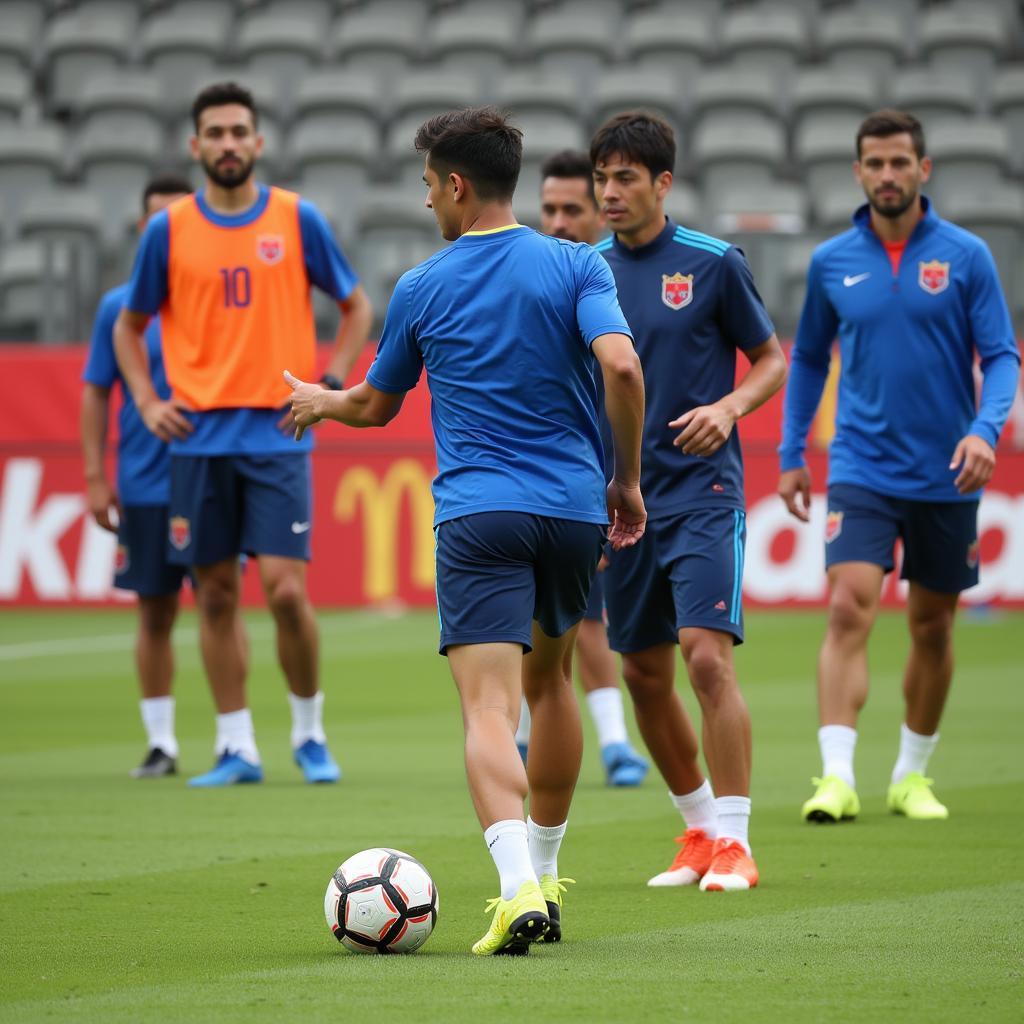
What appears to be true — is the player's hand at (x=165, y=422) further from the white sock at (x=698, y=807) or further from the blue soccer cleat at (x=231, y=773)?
the white sock at (x=698, y=807)

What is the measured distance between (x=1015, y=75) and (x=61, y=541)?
1304 centimetres

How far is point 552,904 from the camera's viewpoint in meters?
5.08

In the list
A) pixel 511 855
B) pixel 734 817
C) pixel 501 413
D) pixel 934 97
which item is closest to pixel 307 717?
pixel 734 817

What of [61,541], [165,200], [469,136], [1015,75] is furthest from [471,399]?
[1015,75]

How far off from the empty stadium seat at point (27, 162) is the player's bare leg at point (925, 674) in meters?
16.6

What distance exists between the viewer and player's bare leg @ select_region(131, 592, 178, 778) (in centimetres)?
905

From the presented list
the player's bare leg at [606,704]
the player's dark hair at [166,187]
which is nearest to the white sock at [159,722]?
the player's bare leg at [606,704]

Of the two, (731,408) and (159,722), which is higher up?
(731,408)

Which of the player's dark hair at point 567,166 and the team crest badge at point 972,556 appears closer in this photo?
the team crest badge at point 972,556

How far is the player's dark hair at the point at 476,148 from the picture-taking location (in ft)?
16.2

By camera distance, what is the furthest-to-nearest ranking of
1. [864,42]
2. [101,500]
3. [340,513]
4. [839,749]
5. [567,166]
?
[864,42] < [340,513] < [101,500] < [567,166] < [839,749]

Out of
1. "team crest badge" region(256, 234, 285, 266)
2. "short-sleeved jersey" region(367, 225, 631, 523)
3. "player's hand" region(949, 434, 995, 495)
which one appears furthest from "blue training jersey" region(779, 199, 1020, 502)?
"short-sleeved jersey" region(367, 225, 631, 523)

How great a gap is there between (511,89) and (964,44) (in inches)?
228

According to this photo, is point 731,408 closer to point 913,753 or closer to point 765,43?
point 913,753
